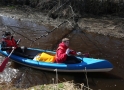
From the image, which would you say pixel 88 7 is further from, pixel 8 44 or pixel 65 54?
pixel 65 54

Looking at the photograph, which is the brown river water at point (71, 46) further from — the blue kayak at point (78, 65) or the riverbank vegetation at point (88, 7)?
the riverbank vegetation at point (88, 7)

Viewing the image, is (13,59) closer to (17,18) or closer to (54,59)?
(54,59)

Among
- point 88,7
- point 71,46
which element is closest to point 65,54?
point 71,46

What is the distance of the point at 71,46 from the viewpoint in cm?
1078

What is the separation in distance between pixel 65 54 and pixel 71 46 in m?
2.84

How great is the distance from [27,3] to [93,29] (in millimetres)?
5670

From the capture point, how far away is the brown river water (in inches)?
314

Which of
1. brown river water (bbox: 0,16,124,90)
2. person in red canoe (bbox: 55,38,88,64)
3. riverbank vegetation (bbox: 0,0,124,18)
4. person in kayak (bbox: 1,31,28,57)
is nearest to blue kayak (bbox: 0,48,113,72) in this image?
person in red canoe (bbox: 55,38,88,64)

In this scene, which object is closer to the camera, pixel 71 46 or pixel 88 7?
pixel 71 46

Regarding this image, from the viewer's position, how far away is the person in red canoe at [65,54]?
7.98 metres

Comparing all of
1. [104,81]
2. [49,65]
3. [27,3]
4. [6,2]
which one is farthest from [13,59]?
[6,2]

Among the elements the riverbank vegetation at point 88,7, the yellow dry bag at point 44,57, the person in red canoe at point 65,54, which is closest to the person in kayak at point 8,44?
the yellow dry bag at point 44,57

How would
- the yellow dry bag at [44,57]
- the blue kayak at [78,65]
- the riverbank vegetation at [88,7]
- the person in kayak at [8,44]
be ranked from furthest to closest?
the riverbank vegetation at [88,7]
the person in kayak at [8,44]
the yellow dry bag at [44,57]
the blue kayak at [78,65]

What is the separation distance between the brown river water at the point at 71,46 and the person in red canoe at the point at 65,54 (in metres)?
0.53
